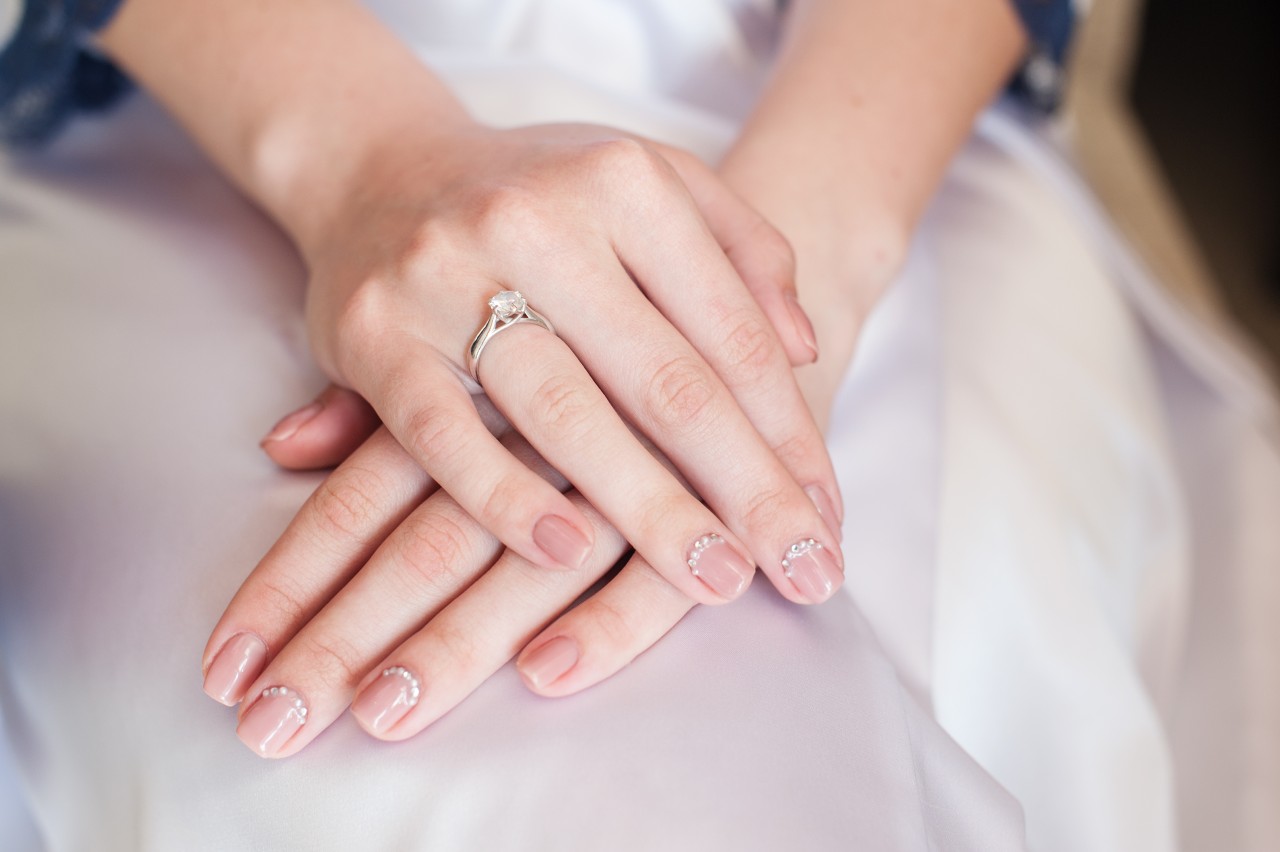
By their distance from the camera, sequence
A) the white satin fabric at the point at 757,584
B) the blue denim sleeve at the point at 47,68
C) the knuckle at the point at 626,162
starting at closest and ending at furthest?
the white satin fabric at the point at 757,584
the knuckle at the point at 626,162
the blue denim sleeve at the point at 47,68

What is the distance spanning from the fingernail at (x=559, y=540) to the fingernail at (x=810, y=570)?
0.12m

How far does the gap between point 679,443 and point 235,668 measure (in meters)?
0.28

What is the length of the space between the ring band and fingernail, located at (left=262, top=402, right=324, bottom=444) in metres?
0.13

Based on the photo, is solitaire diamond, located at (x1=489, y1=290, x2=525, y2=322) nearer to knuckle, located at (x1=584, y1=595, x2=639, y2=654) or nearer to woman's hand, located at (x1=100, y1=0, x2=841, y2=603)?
woman's hand, located at (x1=100, y1=0, x2=841, y2=603)

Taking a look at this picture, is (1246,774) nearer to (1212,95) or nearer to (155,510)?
(155,510)

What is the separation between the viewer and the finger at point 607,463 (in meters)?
0.62

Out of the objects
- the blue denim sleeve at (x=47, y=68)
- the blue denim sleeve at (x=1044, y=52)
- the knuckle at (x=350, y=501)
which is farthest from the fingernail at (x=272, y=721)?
the blue denim sleeve at (x=1044, y=52)

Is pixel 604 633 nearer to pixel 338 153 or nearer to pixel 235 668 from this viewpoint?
pixel 235 668

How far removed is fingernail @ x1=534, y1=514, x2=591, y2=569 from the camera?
0.61 m

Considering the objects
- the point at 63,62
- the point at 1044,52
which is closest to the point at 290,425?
the point at 63,62

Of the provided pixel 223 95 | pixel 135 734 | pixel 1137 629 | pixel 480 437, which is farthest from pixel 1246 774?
pixel 223 95

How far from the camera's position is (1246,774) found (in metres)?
0.99

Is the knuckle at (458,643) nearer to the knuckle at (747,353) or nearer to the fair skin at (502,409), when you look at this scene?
the fair skin at (502,409)

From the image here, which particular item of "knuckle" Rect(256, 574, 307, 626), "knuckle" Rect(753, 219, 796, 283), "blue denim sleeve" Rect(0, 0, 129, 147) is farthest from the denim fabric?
"knuckle" Rect(256, 574, 307, 626)
